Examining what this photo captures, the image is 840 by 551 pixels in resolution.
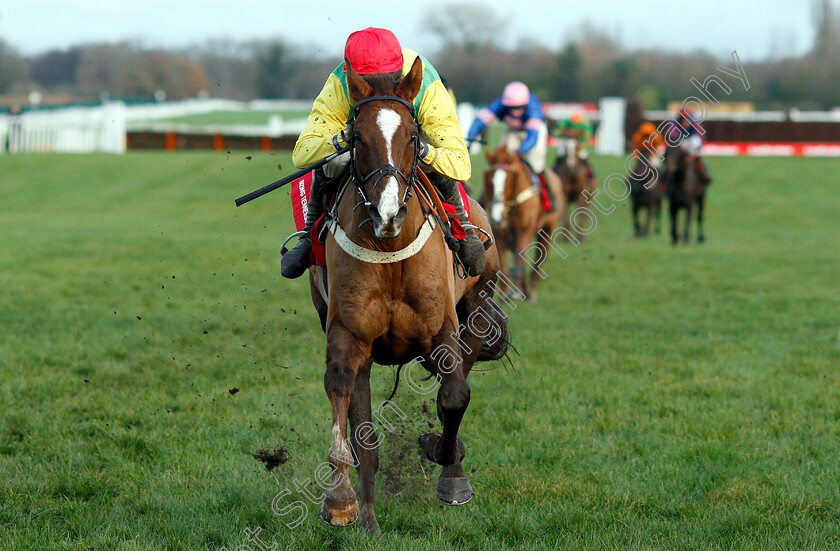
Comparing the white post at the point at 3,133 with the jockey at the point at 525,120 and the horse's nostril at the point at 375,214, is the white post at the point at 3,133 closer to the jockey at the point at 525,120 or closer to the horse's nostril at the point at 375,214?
the jockey at the point at 525,120

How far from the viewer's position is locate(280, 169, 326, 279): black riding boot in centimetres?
444

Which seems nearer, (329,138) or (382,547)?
(382,547)

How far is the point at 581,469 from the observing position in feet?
16.1

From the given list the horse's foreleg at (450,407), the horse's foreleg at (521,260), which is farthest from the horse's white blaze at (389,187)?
the horse's foreleg at (521,260)

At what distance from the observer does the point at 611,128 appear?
36938 mm

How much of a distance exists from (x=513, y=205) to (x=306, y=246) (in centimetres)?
689

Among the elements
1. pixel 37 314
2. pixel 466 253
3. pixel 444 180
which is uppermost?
pixel 444 180

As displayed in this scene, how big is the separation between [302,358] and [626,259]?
831 cm

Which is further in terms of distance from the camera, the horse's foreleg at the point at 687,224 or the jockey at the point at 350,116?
the horse's foreleg at the point at 687,224

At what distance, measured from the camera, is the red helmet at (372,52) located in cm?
389

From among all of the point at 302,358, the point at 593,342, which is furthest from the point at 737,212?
the point at 302,358

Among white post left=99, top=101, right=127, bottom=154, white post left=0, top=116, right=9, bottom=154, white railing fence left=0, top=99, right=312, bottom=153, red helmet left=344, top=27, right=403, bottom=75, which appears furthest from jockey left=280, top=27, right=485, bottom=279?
white post left=99, top=101, right=127, bottom=154

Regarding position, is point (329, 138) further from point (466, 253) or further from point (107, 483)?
point (107, 483)

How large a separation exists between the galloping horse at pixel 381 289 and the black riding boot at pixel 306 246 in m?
0.25
